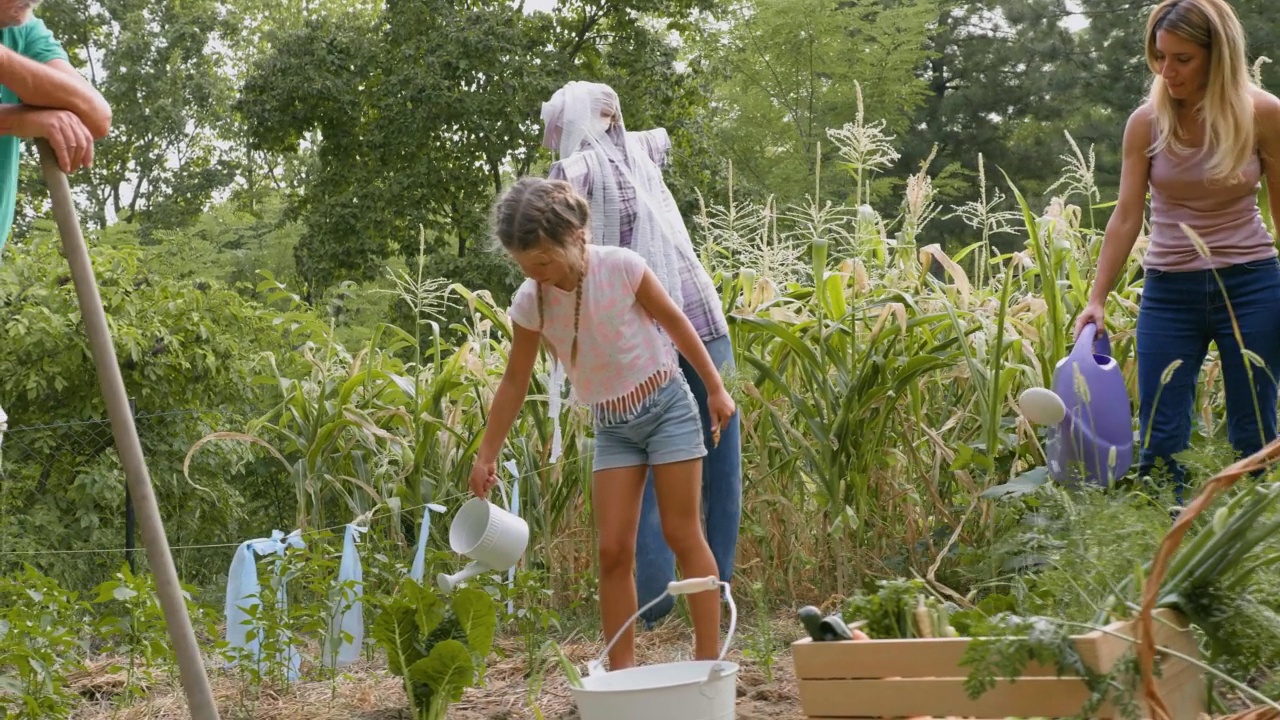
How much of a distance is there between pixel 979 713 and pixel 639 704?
572mm

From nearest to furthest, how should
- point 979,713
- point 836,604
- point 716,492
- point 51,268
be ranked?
point 979,713, point 716,492, point 836,604, point 51,268

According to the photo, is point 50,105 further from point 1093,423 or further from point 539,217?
point 1093,423

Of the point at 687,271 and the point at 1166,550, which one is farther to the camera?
the point at 687,271

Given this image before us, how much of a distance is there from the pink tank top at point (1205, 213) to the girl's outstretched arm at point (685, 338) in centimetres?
109

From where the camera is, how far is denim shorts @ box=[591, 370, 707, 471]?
2529 mm

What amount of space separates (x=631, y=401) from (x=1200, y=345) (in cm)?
131

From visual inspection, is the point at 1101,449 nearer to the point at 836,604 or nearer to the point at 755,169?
the point at 836,604

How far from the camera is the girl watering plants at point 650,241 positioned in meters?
3.01

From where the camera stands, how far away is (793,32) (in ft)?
51.2

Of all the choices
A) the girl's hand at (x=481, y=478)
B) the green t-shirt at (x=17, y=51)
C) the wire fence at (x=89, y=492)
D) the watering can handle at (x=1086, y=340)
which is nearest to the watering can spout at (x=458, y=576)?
the girl's hand at (x=481, y=478)

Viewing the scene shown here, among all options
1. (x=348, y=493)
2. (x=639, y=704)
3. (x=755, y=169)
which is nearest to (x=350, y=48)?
(x=755, y=169)

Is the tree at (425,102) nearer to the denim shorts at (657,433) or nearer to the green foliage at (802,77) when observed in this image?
the green foliage at (802,77)

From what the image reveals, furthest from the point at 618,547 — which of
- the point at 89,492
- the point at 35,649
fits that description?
the point at 89,492

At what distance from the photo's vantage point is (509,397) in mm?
2672
